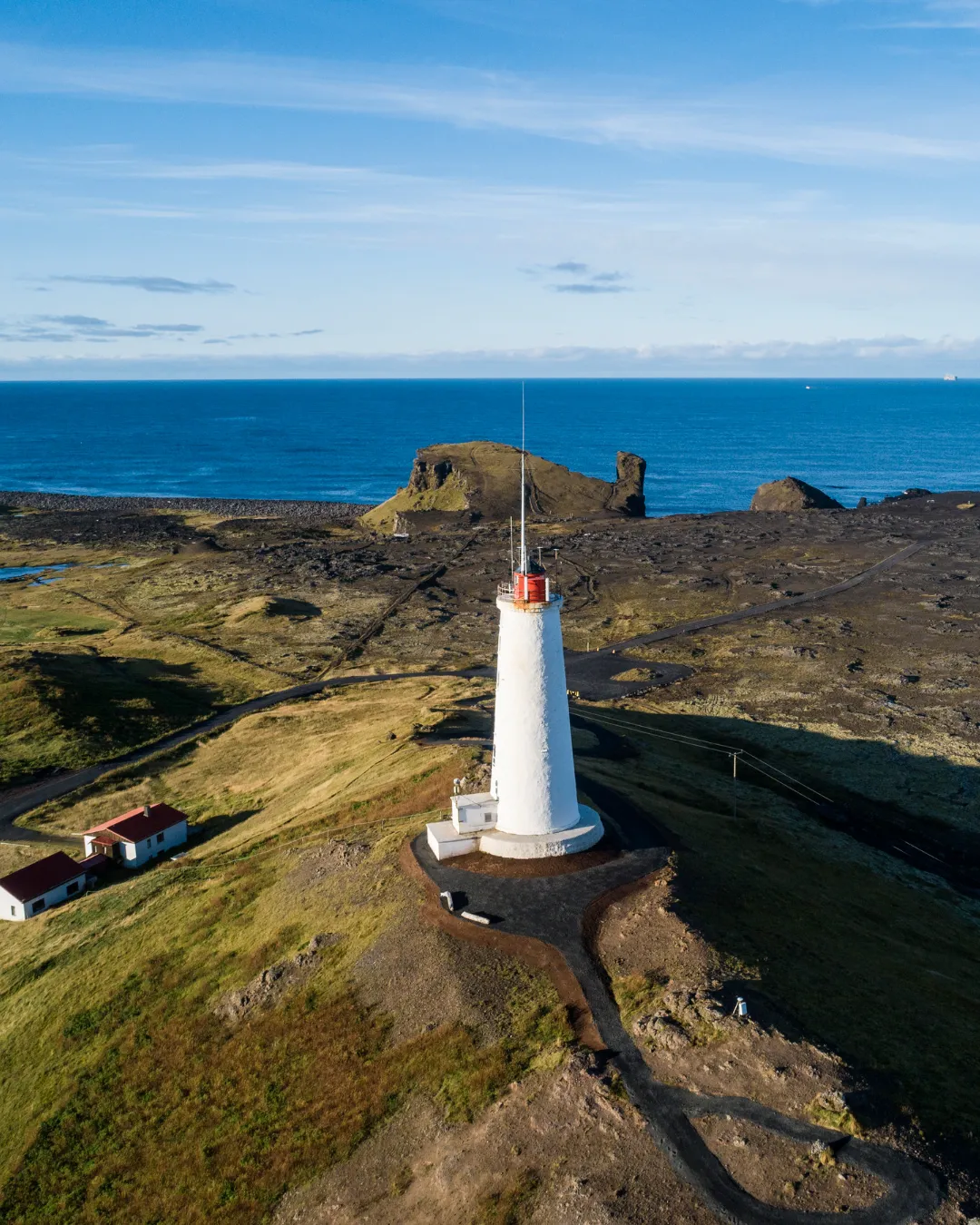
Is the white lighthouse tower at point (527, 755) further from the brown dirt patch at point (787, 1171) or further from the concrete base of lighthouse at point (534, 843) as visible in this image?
the brown dirt patch at point (787, 1171)

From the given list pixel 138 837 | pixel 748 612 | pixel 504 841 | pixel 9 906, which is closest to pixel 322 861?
pixel 504 841

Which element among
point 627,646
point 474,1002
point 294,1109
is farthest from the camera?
point 627,646

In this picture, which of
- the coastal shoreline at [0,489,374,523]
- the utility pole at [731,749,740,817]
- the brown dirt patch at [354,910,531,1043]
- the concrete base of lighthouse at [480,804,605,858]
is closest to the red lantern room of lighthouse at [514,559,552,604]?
the concrete base of lighthouse at [480,804,605,858]

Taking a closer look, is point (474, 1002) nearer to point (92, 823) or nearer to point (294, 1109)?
point (294, 1109)

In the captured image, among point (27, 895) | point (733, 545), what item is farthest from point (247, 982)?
point (733, 545)

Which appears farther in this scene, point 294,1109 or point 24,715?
point 24,715

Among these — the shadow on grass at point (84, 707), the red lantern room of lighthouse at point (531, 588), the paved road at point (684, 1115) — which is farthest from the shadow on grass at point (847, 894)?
the shadow on grass at point (84, 707)
